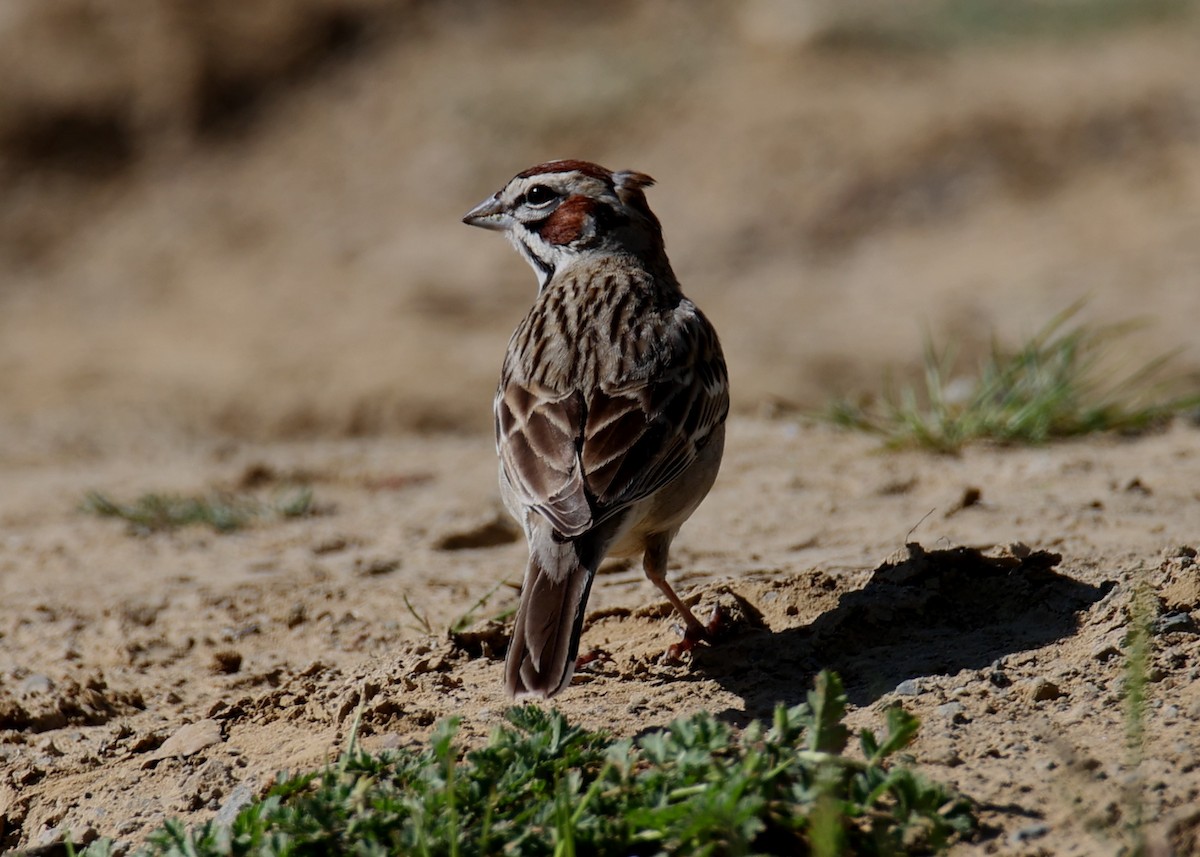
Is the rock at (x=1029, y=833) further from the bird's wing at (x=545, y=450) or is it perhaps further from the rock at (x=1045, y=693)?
the bird's wing at (x=545, y=450)

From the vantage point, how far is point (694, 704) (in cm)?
397

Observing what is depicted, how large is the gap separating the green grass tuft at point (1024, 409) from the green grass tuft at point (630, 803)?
383 centimetres

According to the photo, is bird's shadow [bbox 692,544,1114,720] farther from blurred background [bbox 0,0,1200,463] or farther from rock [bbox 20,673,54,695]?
blurred background [bbox 0,0,1200,463]

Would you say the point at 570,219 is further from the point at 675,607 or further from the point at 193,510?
the point at 193,510

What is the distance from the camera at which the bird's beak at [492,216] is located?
600 centimetres

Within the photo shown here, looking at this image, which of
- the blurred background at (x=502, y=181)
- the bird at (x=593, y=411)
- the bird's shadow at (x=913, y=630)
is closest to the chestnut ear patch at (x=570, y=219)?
the bird at (x=593, y=411)

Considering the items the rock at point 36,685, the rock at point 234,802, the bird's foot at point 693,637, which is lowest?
the rock at point 36,685

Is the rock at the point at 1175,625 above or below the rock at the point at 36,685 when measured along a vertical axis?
above

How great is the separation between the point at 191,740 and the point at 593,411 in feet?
4.89

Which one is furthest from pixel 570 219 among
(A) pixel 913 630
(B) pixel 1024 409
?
(B) pixel 1024 409

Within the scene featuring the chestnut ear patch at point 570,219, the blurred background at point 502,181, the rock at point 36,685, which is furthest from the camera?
the blurred background at point 502,181

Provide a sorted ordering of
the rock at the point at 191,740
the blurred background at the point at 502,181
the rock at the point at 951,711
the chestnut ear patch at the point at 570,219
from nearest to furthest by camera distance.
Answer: the rock at the point at 951,711, the rock at the point at 191,740, the chestnut ear patch at the point at 570,219, the blurred background at the point at 502,181

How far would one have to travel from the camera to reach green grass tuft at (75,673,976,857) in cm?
303

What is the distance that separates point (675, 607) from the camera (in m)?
4.89
